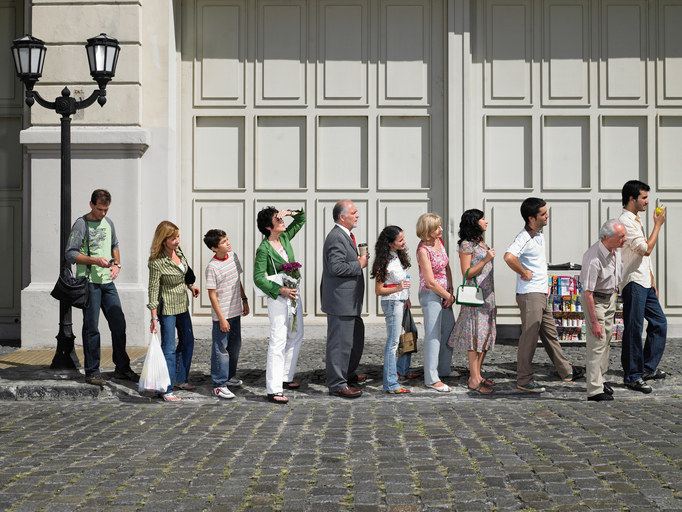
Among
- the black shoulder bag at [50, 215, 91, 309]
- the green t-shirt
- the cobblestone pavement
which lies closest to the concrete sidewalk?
the cobblestone pavement

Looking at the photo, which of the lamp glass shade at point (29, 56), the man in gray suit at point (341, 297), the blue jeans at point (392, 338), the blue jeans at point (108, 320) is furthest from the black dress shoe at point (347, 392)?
the lamp glass shade at point (29, 56)

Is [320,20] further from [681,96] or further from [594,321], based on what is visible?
[594,321]

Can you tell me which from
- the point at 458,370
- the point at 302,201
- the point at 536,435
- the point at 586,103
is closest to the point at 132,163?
the point at 302,201

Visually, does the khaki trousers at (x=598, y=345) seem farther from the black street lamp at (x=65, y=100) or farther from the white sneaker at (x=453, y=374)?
the black street lamp at (x=65, y=100)

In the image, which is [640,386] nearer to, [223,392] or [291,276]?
[291,276]

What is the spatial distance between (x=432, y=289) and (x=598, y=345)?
160cm

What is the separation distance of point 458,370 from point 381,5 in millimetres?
5402

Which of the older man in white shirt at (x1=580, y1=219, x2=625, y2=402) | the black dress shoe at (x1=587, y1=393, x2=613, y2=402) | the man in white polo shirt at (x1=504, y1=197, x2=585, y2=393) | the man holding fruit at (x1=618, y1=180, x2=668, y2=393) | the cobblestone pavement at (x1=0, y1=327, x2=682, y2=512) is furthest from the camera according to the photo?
the man holding fruit at (x1=618, y1=180, x2=668, y2=393)

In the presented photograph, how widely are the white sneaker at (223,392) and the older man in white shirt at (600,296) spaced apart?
10.6 feet

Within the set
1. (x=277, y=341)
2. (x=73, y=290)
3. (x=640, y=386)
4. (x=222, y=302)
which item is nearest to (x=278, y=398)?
(x=277, y=341)

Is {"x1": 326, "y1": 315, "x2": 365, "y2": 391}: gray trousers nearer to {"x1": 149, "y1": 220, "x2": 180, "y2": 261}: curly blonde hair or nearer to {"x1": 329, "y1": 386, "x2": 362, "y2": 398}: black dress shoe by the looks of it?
{"x1": 329, "y1": 386, "x2": 362, "y2": 398}: black dress shoe

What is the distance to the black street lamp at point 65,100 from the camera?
977 centimetres

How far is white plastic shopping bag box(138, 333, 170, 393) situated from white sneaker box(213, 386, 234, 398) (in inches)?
20.1

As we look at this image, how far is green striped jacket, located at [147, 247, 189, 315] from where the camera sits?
29.3 ft
